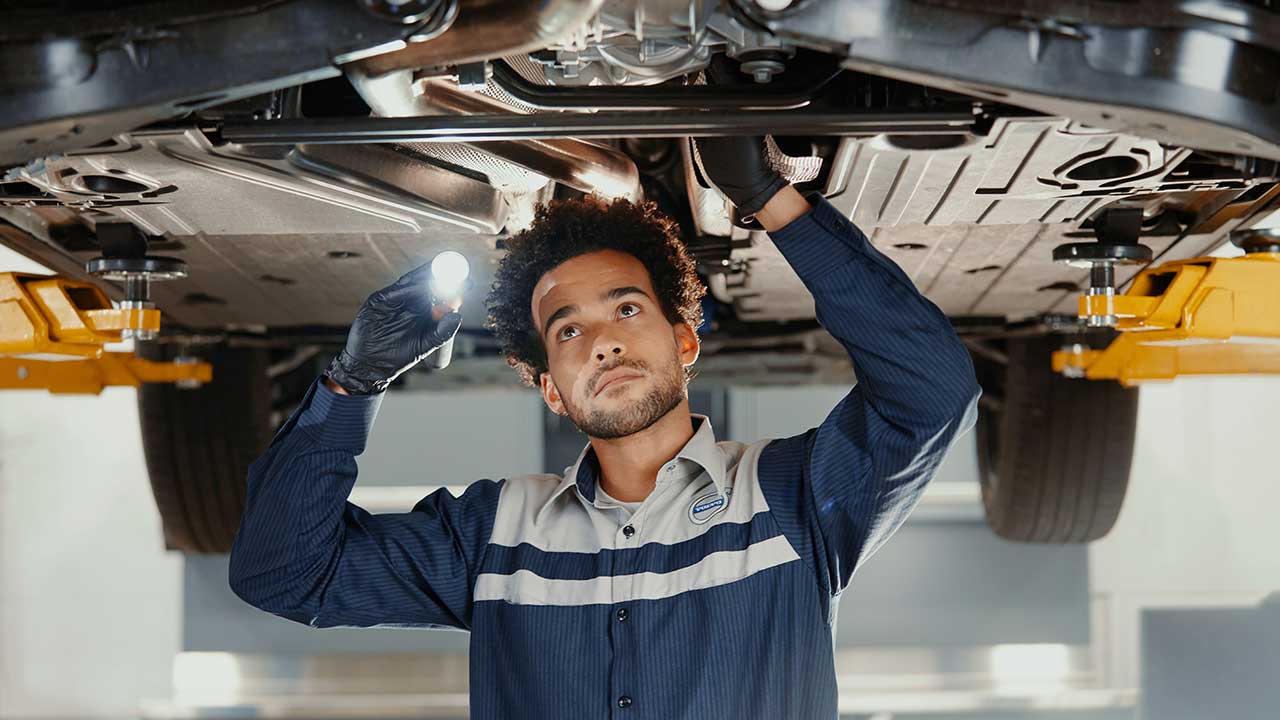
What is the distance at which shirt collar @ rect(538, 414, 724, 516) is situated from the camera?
168 cm

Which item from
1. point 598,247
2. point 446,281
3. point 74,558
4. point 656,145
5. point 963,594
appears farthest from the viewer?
point 74,558

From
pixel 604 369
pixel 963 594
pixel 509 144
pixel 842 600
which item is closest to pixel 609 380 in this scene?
pixel 604 369

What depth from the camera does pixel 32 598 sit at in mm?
6234

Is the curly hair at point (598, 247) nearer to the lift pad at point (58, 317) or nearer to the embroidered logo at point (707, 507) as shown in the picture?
the embroidered logo at point (707, 507)

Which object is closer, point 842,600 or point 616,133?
point 616,133

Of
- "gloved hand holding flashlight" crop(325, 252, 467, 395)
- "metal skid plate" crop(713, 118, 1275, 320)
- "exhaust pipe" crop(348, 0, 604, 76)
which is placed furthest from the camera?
"gloved hand holding flashlight" crop(325, 252, 467, 395)

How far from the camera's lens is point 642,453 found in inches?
68.6

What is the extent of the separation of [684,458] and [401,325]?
1.40 ft

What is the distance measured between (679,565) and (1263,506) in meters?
5.77

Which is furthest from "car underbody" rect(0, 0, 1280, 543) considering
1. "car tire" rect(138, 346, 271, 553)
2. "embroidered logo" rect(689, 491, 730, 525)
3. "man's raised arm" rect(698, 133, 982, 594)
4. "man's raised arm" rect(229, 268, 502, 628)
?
"car tire" rect(138, 346, 271, 553)

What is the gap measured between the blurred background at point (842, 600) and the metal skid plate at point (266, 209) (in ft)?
4.26

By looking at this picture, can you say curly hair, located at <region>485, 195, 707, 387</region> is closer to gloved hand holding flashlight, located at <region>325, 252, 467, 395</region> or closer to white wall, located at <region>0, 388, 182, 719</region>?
gloved hand holding flashlight, located at <region>325, 252, 467, 395</region>

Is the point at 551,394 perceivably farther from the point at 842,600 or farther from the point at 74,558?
the point at 74,558

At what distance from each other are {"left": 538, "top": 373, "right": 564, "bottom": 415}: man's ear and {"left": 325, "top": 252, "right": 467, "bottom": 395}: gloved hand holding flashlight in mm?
220
